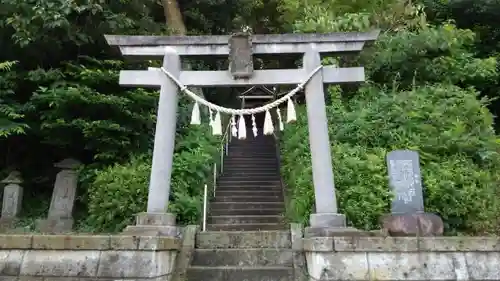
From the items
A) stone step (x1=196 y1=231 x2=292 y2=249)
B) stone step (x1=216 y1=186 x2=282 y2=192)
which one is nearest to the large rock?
stone step (x1=196 y1=231 x2=292 y2=249)

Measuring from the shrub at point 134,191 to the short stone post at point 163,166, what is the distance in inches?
51.6

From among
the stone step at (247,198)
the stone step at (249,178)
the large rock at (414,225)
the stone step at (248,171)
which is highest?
the stone step at (248,171)

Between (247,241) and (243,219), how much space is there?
2.13 meters

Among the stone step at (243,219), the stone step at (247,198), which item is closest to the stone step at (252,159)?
the stone step at (247,198)

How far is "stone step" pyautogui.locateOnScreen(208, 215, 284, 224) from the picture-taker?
8750mm

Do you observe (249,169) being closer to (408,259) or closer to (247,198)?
(247,198)

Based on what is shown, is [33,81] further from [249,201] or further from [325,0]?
[325,0]

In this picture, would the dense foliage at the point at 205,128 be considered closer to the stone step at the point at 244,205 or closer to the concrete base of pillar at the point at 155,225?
the stone step at the point at 244,205

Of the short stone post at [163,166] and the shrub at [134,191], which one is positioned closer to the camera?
the short stone post at [163,166]

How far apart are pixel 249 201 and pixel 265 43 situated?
4.23m

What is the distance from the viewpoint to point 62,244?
5.09 meters

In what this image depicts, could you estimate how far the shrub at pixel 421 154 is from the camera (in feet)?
23.6

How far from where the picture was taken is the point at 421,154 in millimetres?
8008

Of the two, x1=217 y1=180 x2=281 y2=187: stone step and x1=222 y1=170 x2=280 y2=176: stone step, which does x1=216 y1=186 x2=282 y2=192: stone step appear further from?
x1=222 y1=170 x2=280 y2=176: stone step
